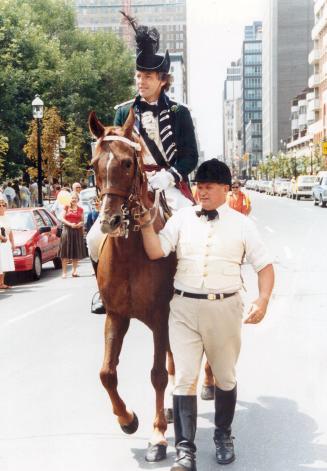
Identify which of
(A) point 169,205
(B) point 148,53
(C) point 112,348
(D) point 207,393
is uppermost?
(B) point 148,53

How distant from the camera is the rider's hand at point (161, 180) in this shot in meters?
4.96

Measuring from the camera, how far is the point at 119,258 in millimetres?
4586

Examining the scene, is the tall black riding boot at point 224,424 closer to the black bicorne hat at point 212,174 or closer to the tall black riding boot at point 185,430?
the tall black riding boot at point 185,430

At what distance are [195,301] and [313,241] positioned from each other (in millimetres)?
18068

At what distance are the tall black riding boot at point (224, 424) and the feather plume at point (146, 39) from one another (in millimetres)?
2440

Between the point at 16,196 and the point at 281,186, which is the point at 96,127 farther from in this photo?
the point at 281,186

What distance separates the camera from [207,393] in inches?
243

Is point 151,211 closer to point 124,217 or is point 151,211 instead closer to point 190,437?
point 124,217

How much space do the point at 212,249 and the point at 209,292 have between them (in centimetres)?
26

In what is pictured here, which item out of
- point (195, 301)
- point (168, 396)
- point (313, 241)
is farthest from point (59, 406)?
point (313, 241)

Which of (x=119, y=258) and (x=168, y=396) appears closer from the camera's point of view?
(x=119, y=258)

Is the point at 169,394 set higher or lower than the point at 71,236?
lower

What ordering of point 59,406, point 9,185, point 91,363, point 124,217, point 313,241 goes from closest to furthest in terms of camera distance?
point 124,217 < point 59,406 < point 91,363 < point 313,241 < point 9,185

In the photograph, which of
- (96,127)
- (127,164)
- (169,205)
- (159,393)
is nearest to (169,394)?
(159,393)
